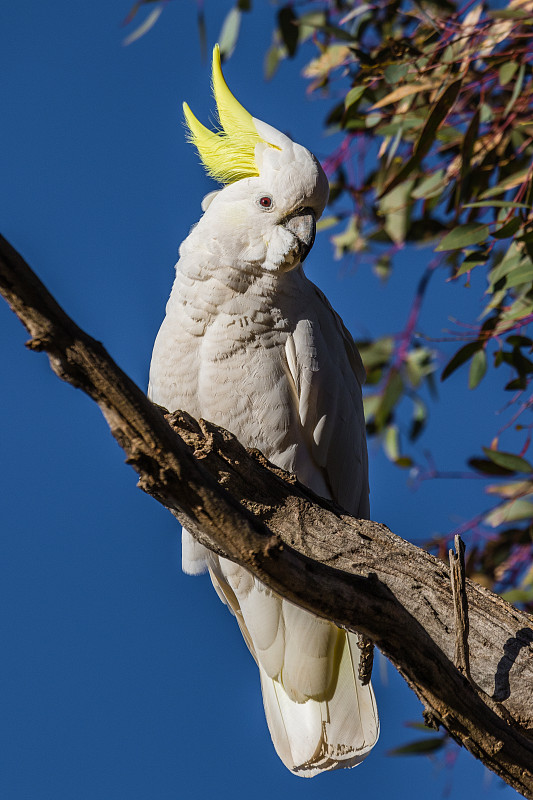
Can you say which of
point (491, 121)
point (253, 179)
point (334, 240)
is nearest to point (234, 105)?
point (253, 179)

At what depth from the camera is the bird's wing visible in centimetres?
204

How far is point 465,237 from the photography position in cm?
213

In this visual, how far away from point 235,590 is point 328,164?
1.37 m

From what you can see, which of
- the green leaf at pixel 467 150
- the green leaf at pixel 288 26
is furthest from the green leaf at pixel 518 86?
the green leaf at pixel 288 26

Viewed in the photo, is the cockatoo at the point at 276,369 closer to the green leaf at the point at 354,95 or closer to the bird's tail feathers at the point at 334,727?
the bird's tail feathers at the point at 334,727

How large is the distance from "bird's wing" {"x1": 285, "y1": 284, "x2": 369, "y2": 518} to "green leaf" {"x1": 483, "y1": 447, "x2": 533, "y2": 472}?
0.35 m

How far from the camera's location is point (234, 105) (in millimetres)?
2205

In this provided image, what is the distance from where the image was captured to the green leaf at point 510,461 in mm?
2229

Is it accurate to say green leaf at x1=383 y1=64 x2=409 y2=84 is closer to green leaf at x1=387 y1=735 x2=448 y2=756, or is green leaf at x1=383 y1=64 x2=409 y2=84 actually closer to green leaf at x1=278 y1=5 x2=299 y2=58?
green leaf at x1=278 y1=5 x2=299 y2=58

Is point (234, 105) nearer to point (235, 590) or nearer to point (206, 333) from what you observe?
point (206, 333)

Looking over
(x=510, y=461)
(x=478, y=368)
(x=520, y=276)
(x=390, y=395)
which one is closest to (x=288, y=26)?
(x=520, y=276)

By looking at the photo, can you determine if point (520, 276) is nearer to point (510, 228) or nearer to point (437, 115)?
point (510, 228)

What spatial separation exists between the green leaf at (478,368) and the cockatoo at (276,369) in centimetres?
34

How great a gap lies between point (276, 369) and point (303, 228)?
1.16 ft
